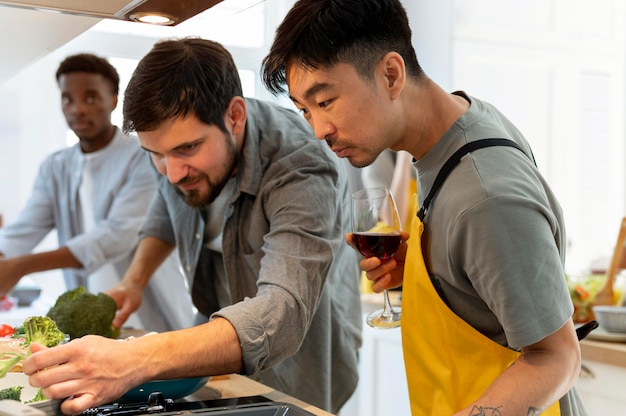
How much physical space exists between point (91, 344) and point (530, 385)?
25.3 inches

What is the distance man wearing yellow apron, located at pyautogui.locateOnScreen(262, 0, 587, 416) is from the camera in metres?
1.15

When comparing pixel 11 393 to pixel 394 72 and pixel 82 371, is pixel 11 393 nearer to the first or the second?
pixel 82 371

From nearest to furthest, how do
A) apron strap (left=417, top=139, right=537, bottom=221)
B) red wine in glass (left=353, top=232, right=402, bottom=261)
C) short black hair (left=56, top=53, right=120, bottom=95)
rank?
apron strap (left=417, top=139, right=537, bottom=221) < red wine in glass (left=353, top=232, right=402, bottom=261) < short black hair (left=56, top=53, right=120, bottom=95)

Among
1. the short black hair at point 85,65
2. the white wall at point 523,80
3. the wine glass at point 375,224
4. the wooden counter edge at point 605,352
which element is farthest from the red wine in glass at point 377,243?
the white wall at point 523,80

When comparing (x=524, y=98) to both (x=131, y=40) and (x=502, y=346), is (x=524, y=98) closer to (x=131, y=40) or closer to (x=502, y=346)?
(x=131, y=40)

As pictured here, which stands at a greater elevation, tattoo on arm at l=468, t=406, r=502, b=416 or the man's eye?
the man's eye

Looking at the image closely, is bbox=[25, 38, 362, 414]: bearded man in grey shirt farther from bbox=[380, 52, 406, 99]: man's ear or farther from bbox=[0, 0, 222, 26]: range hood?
bbox=[380, 52, 406, 99]: man's ear

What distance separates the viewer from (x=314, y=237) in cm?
160

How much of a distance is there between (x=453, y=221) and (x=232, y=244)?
75cm

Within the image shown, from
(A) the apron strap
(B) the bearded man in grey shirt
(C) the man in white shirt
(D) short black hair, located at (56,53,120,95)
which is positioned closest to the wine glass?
(B) the bearded man in grey shirt

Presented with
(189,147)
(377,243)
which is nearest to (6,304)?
(189,147)

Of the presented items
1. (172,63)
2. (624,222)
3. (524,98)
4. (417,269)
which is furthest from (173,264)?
(524,98)

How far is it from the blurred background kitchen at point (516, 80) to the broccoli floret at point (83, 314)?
242cm

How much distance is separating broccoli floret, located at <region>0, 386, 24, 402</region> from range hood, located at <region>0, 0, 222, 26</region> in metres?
0.66
